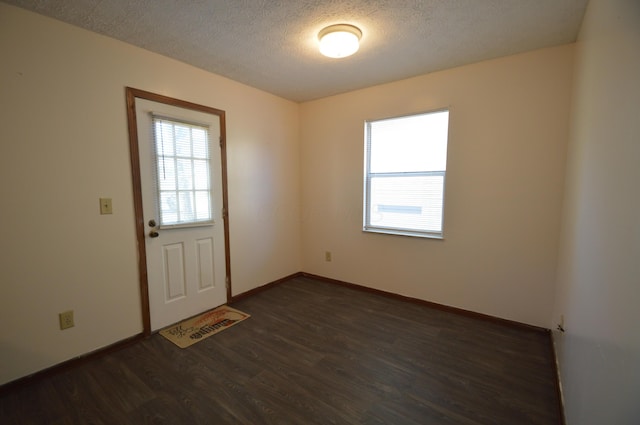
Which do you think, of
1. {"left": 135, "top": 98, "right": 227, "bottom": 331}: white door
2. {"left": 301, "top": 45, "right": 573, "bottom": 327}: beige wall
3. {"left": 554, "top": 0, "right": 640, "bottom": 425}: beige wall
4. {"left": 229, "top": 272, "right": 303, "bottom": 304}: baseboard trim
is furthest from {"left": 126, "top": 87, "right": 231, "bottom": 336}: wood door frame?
{"left": 554, "top": 0, "right": 640, "bottom": 425}: beige wall

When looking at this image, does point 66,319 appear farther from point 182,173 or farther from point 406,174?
point 406,174

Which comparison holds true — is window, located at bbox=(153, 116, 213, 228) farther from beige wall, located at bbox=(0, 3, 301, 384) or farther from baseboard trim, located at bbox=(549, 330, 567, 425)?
baseboard trim, located at bbox=(549, 330, 567, 425)

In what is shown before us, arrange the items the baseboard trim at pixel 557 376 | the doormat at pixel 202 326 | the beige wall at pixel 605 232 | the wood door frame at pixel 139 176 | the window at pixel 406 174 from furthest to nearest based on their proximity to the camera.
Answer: the window at pixel 406 174 → the doormat at pixel 202 326 → the wood door frame at pixel 139 176 → the baseboard trim at pixel 557 376 → the beige wall at pixel 605 232

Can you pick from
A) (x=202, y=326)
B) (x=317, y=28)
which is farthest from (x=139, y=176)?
(x=317, y=28)

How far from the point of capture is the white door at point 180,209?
239cm

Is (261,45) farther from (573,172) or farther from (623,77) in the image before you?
(573,172)

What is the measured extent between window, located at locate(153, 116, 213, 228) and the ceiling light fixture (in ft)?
4.86

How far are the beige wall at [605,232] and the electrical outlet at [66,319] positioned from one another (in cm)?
298

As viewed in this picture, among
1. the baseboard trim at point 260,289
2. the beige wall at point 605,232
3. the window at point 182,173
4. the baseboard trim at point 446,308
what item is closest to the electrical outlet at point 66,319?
the window at point 182,173

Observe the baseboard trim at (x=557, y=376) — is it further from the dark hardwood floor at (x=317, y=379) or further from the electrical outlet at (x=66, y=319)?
the electrical outlet at (x=66, y=319)

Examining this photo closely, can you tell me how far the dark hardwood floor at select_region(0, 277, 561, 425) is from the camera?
1586 mm

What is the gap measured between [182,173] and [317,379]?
6.98 ft

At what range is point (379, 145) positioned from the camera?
322cm

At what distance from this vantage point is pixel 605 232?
1089 millimetres
